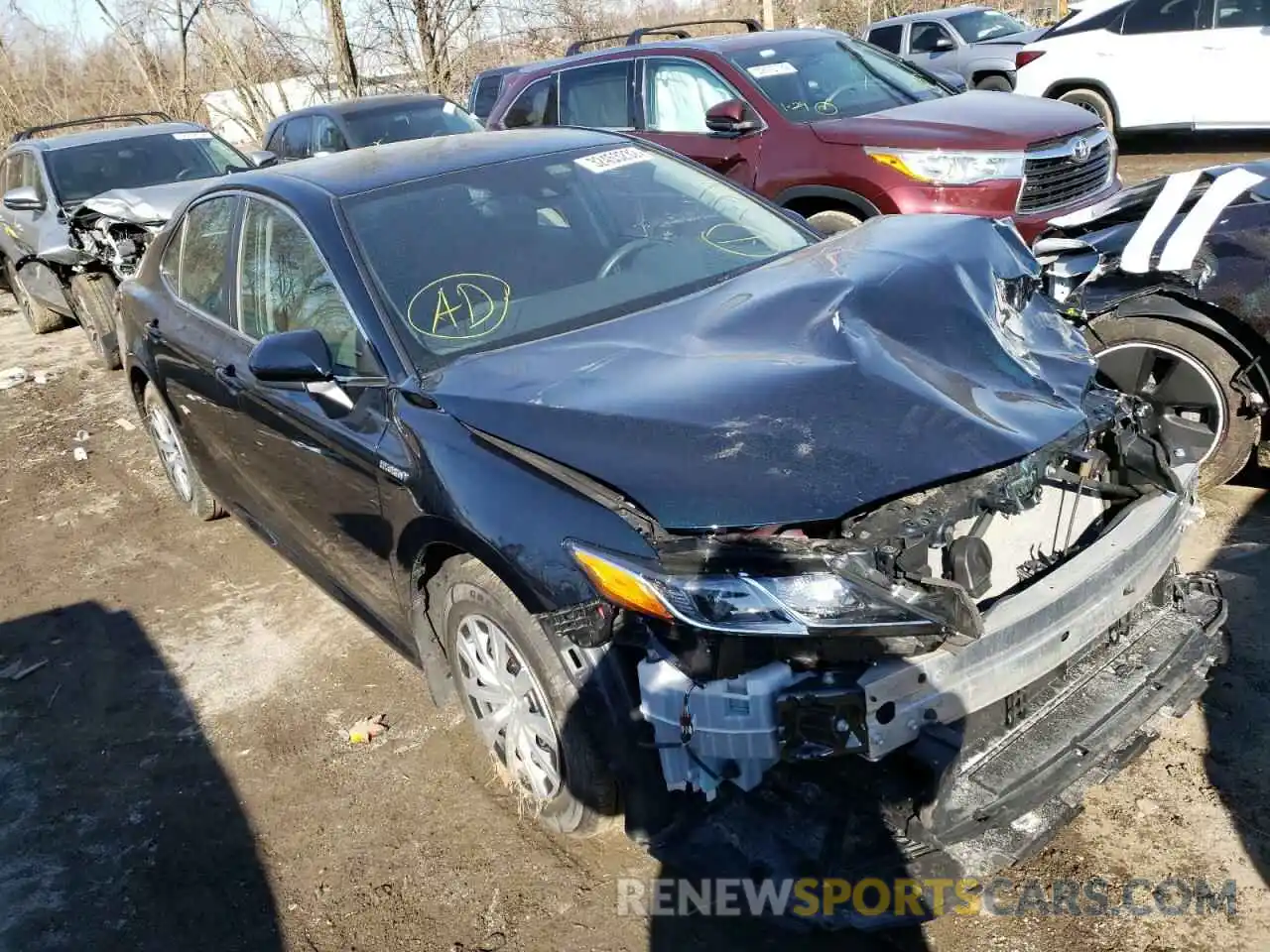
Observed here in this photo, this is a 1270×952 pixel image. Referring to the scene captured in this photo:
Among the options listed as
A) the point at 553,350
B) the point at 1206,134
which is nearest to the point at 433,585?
the point at 553,350

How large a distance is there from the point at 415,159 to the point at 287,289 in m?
0.67

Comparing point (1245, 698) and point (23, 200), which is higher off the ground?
point (23, 200)

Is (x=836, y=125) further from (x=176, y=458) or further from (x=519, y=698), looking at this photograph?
(x=519, y=698)

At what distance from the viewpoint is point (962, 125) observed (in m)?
6.31

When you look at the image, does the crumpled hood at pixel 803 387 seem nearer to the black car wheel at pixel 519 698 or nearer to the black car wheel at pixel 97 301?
the black car wheel at pixel 519 698

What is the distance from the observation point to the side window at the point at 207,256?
3984mm

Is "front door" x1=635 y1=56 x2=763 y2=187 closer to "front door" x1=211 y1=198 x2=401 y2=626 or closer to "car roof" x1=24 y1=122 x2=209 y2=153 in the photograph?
"front door" x1=211 y1=198 x2=401 y2=626

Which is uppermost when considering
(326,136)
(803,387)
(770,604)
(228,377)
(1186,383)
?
(326,136)

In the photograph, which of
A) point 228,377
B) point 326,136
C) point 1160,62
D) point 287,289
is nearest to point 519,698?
point 287,289

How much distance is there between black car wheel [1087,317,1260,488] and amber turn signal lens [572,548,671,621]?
8.53ft

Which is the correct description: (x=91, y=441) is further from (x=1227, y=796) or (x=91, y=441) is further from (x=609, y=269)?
(x=1227, y=796)

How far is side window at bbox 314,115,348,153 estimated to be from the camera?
10.3 m

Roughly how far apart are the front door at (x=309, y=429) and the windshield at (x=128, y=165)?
5.71 m

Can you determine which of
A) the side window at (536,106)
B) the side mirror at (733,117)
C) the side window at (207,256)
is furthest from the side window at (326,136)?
the side window at (207,256)
